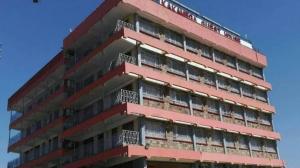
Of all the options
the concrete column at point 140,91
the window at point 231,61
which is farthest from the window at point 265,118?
the concrete column at point 140,91

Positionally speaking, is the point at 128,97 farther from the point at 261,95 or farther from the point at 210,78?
the point at 261,95

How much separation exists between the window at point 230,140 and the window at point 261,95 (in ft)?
A: 27.7

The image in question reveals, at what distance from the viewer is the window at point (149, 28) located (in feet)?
109

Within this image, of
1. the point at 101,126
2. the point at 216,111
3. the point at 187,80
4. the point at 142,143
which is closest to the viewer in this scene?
the point at 142,143

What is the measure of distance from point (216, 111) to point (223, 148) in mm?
3634

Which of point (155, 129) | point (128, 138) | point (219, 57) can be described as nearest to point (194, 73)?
point (219, 57)

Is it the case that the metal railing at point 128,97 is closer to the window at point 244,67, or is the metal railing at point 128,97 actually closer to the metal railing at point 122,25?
the metal railing at point 122,25

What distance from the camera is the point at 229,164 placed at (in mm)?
36969

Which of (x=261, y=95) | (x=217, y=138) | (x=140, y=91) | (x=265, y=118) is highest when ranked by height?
(x=261, y=95)

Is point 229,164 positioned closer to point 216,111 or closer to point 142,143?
point 216,111

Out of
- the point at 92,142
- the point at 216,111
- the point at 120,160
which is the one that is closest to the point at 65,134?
the point at 92,142

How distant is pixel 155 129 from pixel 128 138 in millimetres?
2590

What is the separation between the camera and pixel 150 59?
1292 inches

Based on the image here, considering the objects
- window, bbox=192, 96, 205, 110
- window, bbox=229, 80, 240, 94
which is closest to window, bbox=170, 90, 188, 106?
window, bbox=192, 96, 205, 110
